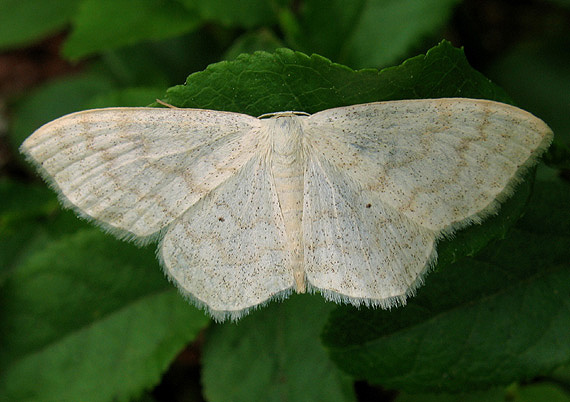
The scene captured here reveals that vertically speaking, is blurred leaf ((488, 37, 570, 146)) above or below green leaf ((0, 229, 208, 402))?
above

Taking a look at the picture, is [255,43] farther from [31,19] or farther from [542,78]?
[31,19]

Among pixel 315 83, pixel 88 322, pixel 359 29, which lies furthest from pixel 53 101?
pixel 315 83

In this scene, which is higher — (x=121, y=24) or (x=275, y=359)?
(x=121, y=24)

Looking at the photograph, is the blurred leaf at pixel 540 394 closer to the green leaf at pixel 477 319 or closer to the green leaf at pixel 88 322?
the green leaf at pixel 477 319

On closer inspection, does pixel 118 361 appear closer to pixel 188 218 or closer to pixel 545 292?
pixel 188 218

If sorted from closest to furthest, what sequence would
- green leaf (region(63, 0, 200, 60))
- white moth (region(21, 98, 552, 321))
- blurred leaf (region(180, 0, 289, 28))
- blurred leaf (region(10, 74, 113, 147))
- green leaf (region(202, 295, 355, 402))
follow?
white moth (region(21, 98, 552, 321)), green leaf (region(202, 295, 355, 402)), blurred leaf (region(180, 0, 289, 28)), green leaf (region(63, 0, 200, 60)), blurred leaf (region(10, 74, 113, 147))

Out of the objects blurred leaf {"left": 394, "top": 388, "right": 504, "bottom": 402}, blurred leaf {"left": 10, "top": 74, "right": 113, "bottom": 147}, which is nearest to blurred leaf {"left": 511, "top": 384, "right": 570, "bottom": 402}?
blurred leaf {"left": 394, "top": 388, "right": 504, "bottom": 402}

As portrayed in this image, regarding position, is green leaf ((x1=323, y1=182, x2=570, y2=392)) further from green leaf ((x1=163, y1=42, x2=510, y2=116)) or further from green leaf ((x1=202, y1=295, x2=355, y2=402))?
green leaf ((x1=163, y1=42, x2=510, y2=116))
